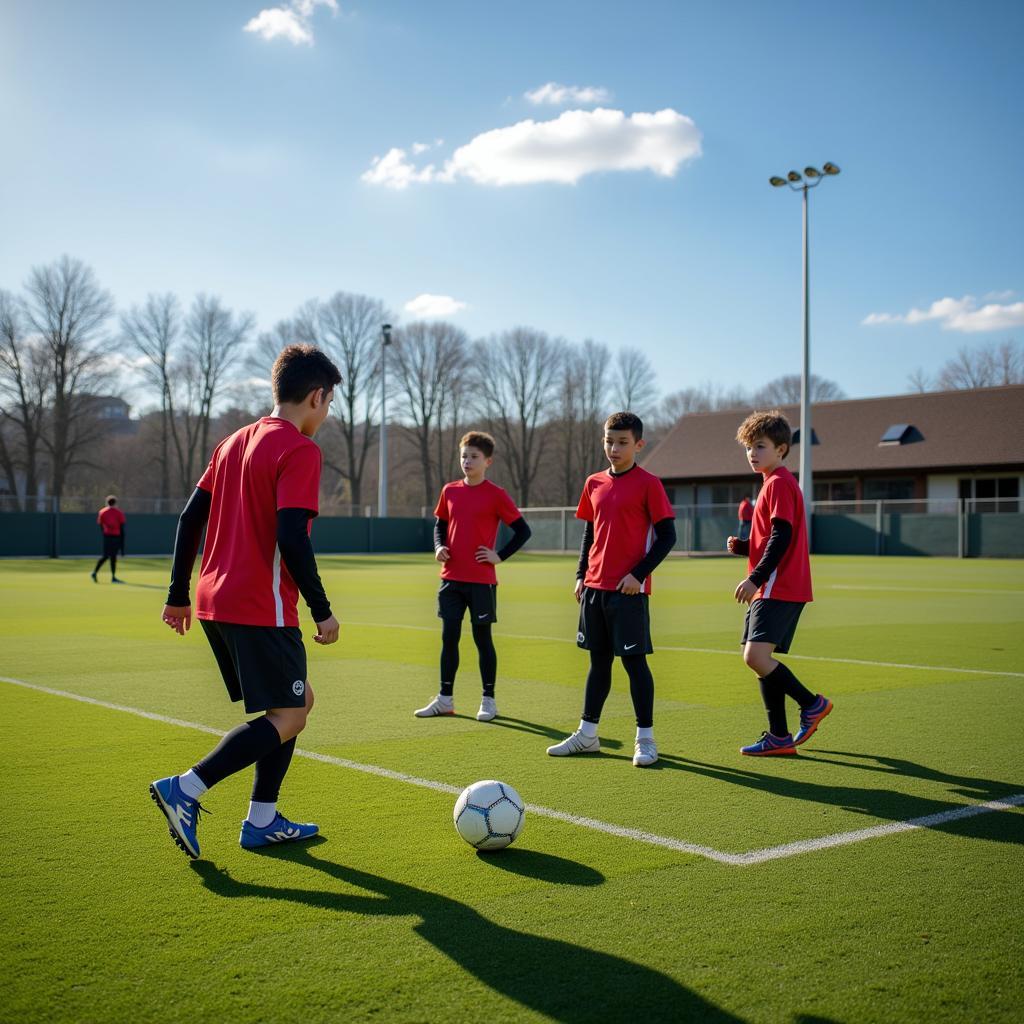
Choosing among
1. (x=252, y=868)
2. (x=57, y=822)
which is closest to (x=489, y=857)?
(x=252, y=868)

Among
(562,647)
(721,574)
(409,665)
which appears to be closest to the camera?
(409,665)

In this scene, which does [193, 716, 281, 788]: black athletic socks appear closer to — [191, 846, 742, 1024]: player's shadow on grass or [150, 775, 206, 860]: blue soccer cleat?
[150, 775, 206, 860]: blue soccer cleat

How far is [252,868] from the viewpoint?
421 centimetres

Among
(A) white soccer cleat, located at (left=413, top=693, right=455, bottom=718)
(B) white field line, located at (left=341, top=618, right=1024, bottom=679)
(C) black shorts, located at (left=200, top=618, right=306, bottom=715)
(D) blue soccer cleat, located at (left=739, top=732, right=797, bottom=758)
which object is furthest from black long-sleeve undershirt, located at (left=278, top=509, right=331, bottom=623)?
(B) white field line, located at (left=341, top=618, right=1024, bottom=679)

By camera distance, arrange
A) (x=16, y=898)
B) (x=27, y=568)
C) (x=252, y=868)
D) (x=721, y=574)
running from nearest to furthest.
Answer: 1. (x=16, y=898)
2. (x=252, y=868)
3. (x=721, y=574)
4. (x=27, y=568)

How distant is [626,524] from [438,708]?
228cm

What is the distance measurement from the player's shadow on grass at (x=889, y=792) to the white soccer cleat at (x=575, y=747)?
45cm

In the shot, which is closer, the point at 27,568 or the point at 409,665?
the point at 409,665

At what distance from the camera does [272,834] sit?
4.49m

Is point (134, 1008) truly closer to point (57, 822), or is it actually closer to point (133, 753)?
point (57, 822)

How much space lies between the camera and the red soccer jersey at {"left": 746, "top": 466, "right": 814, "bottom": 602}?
20.4ft

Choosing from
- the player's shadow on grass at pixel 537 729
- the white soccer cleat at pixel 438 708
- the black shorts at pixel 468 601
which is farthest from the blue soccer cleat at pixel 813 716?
the white soccer cleat at pixel 438 708

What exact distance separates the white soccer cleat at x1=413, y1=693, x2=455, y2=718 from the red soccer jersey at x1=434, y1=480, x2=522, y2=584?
90cm

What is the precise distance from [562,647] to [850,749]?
5.71 metres
